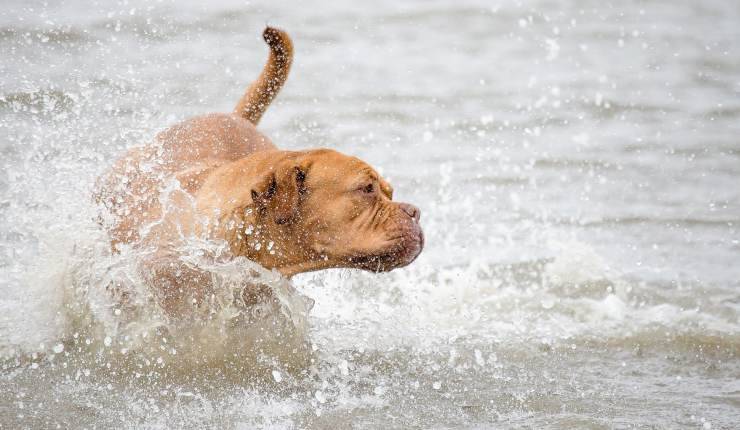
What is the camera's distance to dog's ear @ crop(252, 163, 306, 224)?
162 inches

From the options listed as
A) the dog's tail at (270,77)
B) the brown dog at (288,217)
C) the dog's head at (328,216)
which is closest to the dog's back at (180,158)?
the dog's tail at (270,77)

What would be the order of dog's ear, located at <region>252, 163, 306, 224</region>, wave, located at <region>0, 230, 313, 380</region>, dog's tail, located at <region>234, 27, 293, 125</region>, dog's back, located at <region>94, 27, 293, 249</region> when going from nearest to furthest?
1. dog's ear, located at <region>252, 163, 306, 224</region>
2. wave, located at <region>0, 230, 313, 380</region>
3. dog's back, located at <region>94, 27, 293, 249</region>
4. dog's tail, located at <region>234, 27, 293, 125</region>

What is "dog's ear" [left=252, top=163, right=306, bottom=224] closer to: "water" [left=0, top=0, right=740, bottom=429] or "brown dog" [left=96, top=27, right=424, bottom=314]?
"brown dog" [left=96, top=27, right=424, bottom=314]

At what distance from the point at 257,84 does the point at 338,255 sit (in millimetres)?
1847

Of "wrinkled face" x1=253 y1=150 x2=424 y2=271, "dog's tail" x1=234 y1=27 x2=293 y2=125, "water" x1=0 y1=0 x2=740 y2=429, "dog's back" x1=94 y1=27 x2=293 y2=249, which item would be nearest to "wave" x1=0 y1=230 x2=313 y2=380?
"water" x1=0 y1=0 x2=740 y2=429

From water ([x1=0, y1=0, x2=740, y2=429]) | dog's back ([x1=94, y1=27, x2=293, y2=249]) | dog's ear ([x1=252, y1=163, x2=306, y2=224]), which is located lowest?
water ([x1=0, y1=0, x2=740, y2=429])

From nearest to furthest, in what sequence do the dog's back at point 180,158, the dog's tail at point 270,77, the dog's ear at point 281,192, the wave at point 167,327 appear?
the dog's ear at point 281,192 < the wave at point 167,327 < the dog's back at point 180,158 < the dog's tail at point 270,77

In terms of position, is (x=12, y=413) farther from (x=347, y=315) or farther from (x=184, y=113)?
(x=184, y=113)

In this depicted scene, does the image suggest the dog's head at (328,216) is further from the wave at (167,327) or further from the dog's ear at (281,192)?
the wave at (167,327)

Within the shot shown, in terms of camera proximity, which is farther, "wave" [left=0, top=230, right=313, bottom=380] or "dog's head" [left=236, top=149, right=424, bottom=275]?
"wave" [left=0, top=230, right=313, bottom=380]

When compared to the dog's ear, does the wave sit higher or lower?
lower

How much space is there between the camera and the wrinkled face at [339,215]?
412 cm

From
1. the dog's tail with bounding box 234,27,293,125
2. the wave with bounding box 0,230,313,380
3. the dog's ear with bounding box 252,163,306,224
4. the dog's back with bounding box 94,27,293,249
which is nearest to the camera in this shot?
the dog's ear with bounding box 252,163,306,224

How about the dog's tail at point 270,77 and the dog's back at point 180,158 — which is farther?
the dog's tail at point 270,77
